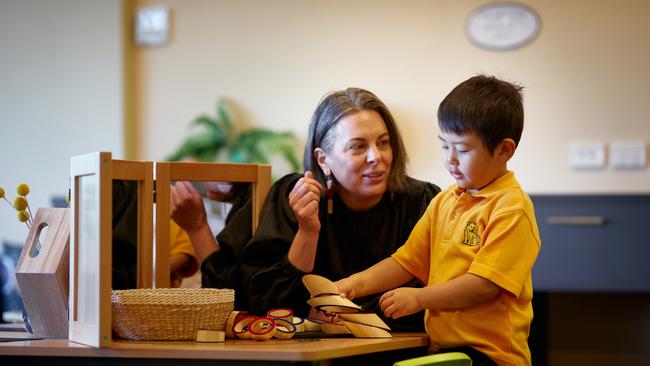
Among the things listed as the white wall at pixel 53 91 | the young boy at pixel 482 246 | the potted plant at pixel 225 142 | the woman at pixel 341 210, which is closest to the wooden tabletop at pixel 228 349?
the young boy at pixel 482 246

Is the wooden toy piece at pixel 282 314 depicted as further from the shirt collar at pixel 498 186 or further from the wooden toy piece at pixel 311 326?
the shirt collar at pixel 498 186

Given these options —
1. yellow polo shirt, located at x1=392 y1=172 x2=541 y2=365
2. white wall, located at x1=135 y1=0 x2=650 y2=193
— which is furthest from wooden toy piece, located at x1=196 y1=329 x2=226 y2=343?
white wall, located at x1=135 y1=0 x2=650 y2=193

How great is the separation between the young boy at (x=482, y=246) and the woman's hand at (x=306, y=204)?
309 millimetres

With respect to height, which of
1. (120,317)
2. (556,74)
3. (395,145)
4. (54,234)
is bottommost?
(120,317)

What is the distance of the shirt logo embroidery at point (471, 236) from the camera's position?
5.97ft

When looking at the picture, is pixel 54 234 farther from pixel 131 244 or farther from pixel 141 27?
pixel 141 27

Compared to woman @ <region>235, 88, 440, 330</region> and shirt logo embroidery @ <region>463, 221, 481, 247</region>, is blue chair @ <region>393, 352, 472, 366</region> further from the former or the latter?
woman @ <region>235, 88, 440, 330</region>

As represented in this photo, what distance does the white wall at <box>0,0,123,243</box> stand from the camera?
17.1ft

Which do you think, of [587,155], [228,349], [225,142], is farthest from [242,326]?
[225,142]

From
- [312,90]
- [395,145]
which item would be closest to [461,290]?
[395,145]

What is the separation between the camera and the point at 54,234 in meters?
1.97

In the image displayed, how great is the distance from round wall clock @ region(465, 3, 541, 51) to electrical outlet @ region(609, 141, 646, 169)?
0.73 meters

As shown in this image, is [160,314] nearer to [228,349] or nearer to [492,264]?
[228,349]

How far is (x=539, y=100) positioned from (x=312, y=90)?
1.28 meters
